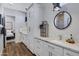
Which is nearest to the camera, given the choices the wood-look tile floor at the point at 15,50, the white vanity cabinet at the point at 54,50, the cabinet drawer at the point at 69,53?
the cabinet drawer at the point at 69,53

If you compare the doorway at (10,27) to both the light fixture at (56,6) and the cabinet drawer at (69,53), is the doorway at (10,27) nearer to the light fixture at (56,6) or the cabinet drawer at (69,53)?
the light fixture at (56,6)

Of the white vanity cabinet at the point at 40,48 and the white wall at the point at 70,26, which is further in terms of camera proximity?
the white vanity cabinet at the point at 40,48

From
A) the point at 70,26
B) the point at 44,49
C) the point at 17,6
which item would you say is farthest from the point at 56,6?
the point at 44,49

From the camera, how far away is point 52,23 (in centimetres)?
188

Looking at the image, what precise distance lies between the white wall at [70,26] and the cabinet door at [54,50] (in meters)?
0.26

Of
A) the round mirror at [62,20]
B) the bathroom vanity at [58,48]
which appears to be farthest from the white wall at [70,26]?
the bathroom vanity at [58,48]

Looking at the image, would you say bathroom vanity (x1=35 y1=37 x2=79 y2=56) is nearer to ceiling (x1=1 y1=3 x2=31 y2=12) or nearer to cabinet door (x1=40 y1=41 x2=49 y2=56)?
cabinet door (x1=40 y1=41 x2=49 y2=56)

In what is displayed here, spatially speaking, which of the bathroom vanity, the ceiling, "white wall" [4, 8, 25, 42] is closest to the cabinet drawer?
the bathroom vanity

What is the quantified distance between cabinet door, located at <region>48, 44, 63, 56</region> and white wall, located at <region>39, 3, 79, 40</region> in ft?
0.85

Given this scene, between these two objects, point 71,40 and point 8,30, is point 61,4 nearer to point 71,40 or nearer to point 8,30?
point 71,40

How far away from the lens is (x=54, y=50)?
161cm

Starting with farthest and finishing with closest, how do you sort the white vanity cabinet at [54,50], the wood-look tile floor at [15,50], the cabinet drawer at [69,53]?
1. the wood-look tile floor at [15,50]
2. the white vanity cabinet at [54,50]
3. the cabinet drawer at [69,53]

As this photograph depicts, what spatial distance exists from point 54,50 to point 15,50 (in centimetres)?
66

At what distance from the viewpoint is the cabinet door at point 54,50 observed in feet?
5.03
